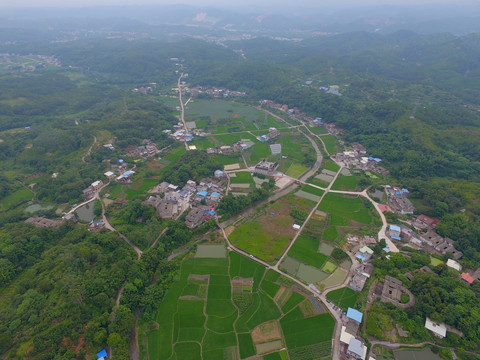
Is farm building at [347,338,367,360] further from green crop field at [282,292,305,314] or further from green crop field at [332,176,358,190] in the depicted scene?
green crop field at [332,176,358,190]

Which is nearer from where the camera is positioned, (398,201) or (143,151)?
(398,201)

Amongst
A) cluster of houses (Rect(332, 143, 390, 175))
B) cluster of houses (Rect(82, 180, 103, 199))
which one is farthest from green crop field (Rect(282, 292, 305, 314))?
cluster of houses (Rect(82, 180, 103, 199))

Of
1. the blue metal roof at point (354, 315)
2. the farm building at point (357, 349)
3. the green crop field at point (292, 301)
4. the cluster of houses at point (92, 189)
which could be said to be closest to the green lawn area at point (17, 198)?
the cluster of houses at point (92, 189)

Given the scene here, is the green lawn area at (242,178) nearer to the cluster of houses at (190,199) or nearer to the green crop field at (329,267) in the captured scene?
the cluster of houses at (190,199)

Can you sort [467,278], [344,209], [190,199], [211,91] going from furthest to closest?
[211,91], [190,199], [344,209], [467,278]

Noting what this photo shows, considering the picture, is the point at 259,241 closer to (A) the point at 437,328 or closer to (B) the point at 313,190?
(B) the point at 313,190

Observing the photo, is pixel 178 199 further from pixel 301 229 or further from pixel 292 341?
pixel 292 341

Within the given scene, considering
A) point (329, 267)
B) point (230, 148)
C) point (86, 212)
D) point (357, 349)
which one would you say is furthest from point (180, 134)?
point (357, 349)
